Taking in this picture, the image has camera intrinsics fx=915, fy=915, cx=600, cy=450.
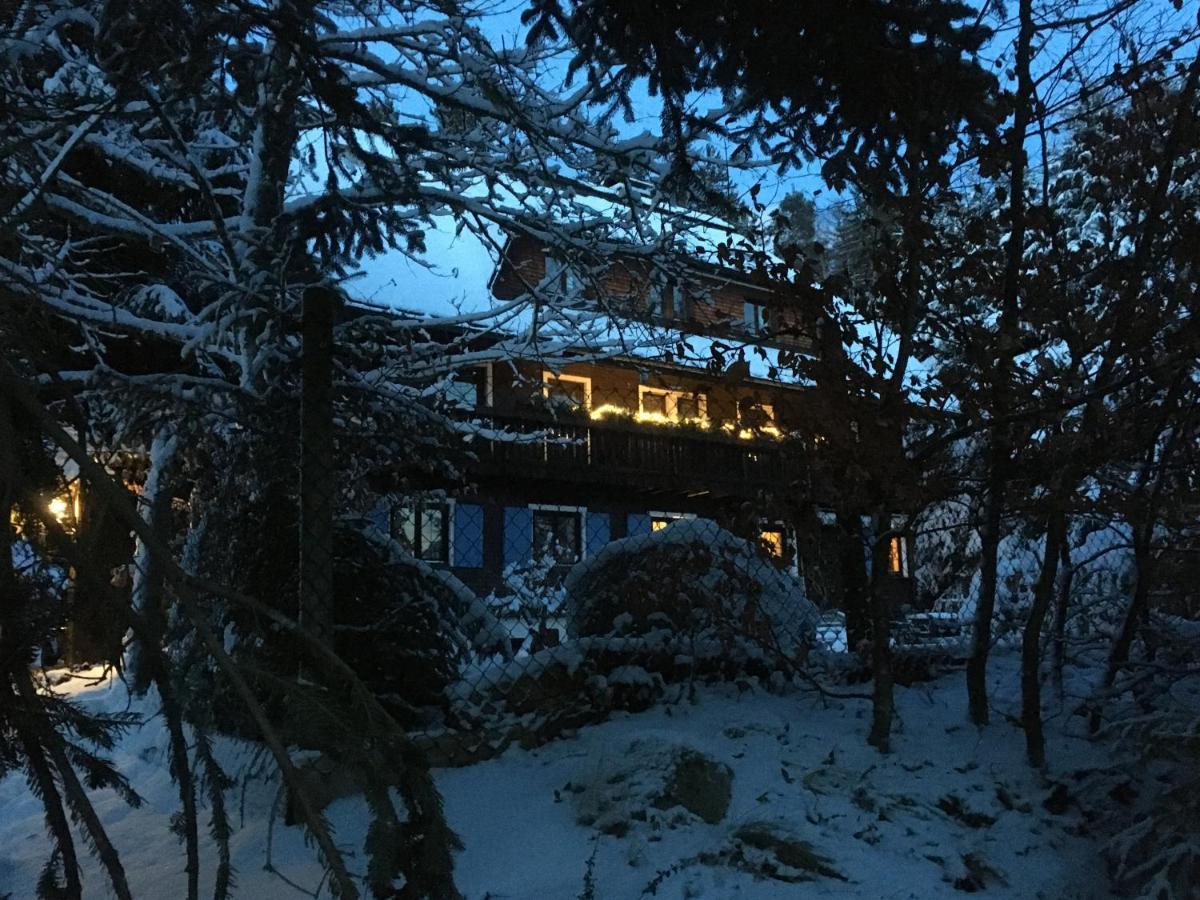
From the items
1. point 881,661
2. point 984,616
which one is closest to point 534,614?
point 881,661

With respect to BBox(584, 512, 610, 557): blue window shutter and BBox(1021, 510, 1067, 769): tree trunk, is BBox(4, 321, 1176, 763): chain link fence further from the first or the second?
BBox(584, 512, 610, 557): blue window shutter

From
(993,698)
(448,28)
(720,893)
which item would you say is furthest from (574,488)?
(720,893)

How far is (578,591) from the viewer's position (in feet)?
17.1

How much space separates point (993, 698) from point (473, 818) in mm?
2806

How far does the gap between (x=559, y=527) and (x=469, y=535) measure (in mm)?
2355

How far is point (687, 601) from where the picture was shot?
487cm

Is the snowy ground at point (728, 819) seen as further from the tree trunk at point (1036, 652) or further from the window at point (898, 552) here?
the window at point (898, 552)

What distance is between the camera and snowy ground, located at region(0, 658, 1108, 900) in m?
3.22

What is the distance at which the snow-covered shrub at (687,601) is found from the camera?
15.4ft

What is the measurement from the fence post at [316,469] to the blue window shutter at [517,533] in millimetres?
14595

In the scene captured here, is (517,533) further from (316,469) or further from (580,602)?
(316,469)

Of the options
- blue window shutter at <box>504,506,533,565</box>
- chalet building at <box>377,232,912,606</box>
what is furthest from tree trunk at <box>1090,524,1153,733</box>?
blue window shutter at <box>504,506,533,565</box>

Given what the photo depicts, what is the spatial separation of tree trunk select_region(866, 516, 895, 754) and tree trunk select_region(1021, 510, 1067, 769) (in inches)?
22.4

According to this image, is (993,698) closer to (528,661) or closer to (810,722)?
(810,722)
